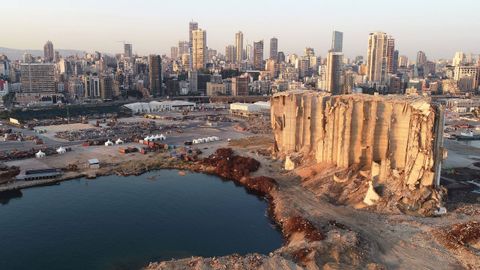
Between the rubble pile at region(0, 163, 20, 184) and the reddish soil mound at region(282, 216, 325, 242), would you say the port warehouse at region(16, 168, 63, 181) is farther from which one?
the reddish soil mound at region(282, 216, 325, 242)

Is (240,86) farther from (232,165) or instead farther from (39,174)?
(39,174)

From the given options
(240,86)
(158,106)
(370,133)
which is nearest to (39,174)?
(370,133)

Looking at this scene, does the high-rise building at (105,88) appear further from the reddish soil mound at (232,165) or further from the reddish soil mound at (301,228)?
the reddish soil mound at (301,228)

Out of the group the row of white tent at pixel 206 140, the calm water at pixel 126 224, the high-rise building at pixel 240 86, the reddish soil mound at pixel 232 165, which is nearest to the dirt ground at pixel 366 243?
the calm water at pixel 126 224

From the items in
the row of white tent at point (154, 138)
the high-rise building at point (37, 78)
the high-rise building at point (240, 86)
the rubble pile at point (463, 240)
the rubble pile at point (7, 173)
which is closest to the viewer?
the rubble pile at point (463, 240)

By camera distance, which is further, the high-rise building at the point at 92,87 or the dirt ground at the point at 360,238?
the high-rise building at the point at 92,87

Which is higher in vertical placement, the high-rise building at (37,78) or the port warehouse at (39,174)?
the high-rise building at (37,78)

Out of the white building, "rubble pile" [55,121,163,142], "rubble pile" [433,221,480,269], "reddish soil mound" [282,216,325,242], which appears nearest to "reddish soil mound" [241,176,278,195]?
"reddish soil mound" [282,216,325,242]

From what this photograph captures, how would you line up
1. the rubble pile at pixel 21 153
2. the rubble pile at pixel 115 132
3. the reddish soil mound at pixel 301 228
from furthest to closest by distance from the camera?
1. the rubble pile at pixel 115 132
2. the rubble pile at pixel 21 153
3. the reddish soil mound at pixel 301 228
